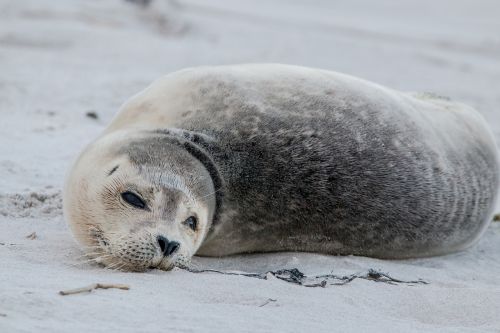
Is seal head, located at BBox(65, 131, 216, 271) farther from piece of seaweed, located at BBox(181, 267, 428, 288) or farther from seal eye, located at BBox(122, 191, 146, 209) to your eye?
piece of seaweed, located at BBox(181, 267, 428, 288)

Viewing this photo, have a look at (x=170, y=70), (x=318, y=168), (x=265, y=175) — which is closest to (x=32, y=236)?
(x=265, y=175)

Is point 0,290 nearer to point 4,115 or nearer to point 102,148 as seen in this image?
point 102,148

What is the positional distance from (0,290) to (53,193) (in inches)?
78.4

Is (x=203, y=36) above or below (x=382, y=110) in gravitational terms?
below

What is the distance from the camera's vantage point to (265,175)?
398 cm

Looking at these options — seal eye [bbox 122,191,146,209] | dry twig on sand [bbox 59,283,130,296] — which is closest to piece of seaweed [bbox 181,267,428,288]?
seal eye [bbox 122,191,146,209]

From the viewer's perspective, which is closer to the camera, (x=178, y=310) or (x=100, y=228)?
(x=178, y=310)

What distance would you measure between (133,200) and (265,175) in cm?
64

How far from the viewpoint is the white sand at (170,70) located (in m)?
2.82

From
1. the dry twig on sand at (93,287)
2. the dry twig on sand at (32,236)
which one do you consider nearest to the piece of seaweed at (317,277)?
the dry twig on sand at (93,287)

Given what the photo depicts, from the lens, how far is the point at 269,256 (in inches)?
163

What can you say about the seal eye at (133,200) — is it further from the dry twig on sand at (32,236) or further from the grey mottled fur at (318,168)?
A: the dry twig on sand at (32,236)

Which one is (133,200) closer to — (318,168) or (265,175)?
(265,175)

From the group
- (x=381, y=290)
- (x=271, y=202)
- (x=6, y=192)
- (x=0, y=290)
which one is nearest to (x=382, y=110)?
(x=271, y=202)
